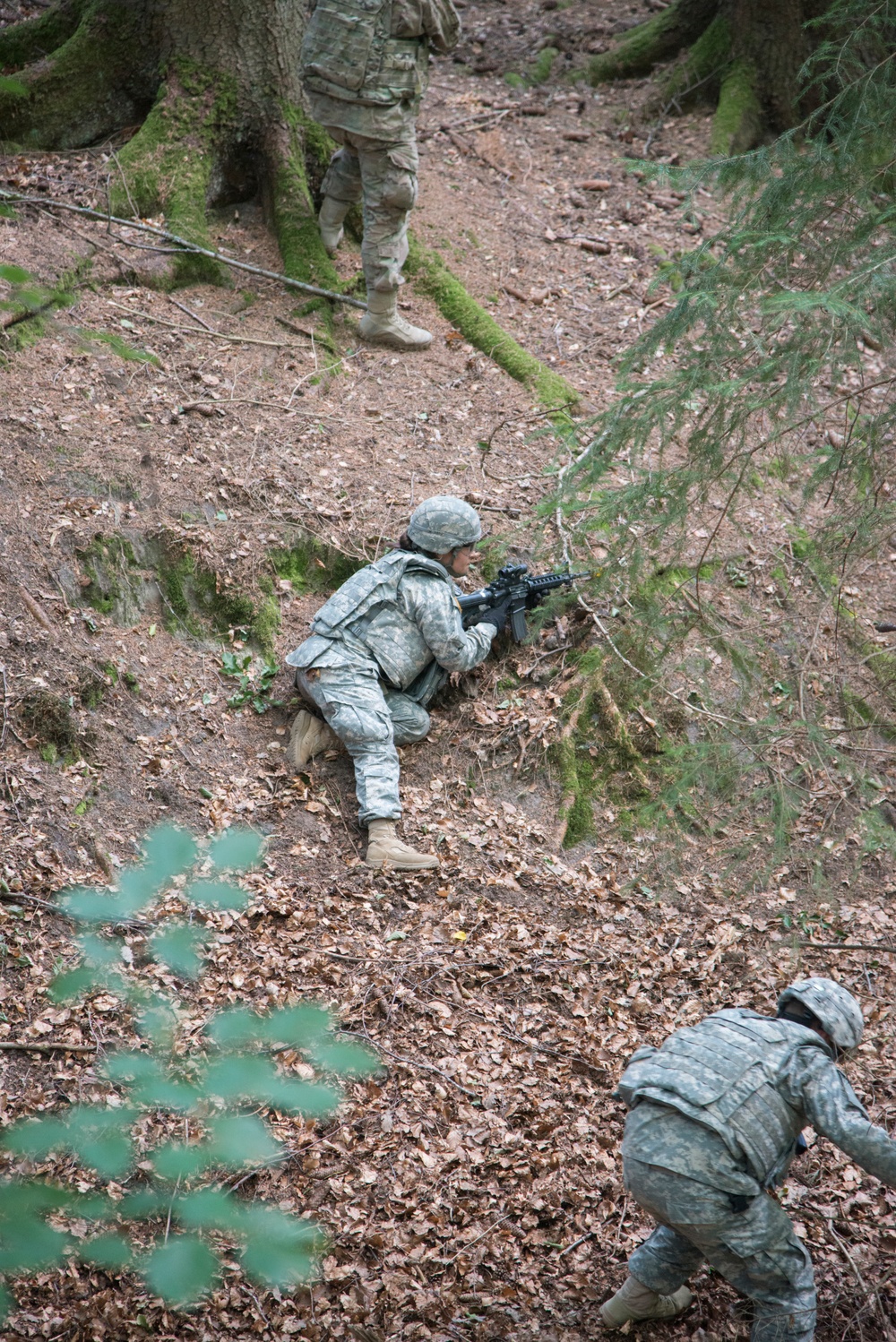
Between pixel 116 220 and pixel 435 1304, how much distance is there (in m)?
7.24

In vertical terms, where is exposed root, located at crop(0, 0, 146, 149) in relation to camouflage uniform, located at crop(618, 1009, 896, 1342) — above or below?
above

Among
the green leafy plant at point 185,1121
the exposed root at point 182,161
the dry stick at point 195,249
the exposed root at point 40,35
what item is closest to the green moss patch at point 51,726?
the green leafy plant at point 185,1121

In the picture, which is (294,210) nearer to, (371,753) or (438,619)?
(438,619)

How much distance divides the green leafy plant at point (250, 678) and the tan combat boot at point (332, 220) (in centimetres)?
420

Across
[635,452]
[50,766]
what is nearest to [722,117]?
[635,452]

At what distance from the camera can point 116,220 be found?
7641 mm

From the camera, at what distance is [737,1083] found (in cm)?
371

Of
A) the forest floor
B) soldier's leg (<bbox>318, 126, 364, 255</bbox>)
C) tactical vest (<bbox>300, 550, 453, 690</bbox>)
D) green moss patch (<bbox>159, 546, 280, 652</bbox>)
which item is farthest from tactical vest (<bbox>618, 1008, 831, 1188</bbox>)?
soldier's leg (<bbox>318, 126, 364, 255</bbox>)

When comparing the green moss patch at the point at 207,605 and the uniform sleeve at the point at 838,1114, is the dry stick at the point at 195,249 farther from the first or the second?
the uniform sleeve at the point at 838,1114

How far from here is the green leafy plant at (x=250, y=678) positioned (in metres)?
6.23

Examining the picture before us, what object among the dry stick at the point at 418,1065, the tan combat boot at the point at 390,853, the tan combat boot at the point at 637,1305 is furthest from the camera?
the tan combat boot at the point at 390,853

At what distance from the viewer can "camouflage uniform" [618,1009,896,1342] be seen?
11.9ft

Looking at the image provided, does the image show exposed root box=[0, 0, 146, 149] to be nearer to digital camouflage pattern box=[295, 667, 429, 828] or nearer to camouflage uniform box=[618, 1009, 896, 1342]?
digital camouflage pattern box=[295, 667, 429, 828]

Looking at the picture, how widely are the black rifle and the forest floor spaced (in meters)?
0.27
